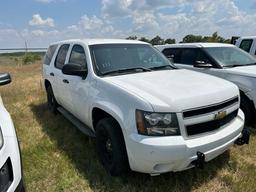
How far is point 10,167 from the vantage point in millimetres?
1986

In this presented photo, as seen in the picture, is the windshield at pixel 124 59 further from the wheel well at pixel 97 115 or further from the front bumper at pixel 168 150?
the front bumper at pixel 168 150

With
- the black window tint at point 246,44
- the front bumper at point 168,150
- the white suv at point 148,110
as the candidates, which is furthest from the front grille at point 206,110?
the black window tint at point 246,44

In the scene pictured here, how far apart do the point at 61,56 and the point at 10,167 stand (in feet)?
11.6

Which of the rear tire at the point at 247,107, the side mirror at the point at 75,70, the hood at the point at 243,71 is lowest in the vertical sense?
the rear tire at the point at 247,107

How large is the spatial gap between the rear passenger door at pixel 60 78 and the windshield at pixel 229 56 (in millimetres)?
3187

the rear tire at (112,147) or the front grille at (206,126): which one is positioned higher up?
the front grille at (206,126)

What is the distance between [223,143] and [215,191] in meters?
0.58

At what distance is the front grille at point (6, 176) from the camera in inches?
73.9

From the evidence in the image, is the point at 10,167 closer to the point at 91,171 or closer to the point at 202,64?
the point at 91,171

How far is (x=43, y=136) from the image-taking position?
15.8 feet

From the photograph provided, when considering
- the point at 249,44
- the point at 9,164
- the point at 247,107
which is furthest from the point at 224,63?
the point at 9,164

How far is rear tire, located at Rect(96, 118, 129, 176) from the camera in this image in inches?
119

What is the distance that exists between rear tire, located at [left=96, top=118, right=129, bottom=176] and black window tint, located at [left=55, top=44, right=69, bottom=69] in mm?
2178

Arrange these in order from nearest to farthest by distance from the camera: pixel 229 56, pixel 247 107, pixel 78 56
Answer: pixel 78 56 < pixel 247 107 < pixel 229 56
